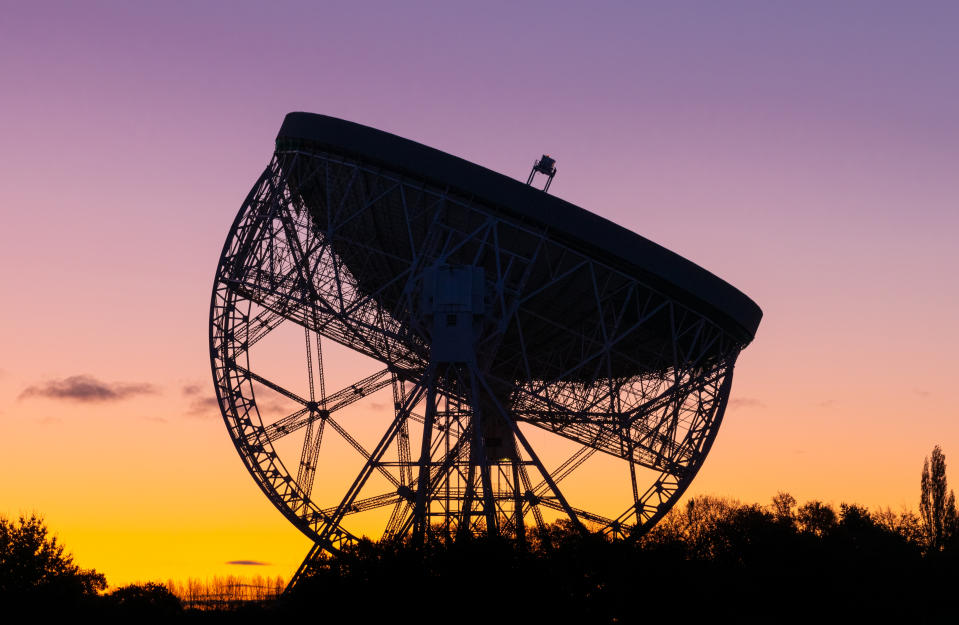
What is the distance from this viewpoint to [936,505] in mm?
95500

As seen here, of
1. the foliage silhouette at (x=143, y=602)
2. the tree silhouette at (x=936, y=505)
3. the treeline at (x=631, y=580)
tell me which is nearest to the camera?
the treeline at (x=631, y=580)

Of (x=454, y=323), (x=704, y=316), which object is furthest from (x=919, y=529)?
(x=454, y=323)

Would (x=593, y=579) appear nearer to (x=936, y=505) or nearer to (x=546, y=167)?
(x=546, y=167)

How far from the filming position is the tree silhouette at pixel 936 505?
310ft

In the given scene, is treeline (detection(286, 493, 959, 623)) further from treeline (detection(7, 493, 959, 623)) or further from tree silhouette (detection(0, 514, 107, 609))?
tree silhouette (detection(0, 514, 107, 609))

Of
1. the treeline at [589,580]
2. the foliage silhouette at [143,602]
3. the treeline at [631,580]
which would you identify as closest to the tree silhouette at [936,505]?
the treeline at [589,580]

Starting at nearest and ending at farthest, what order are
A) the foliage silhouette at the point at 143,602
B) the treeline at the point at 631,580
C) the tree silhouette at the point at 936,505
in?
the treeline at the point at 631,580, the foliage silhouette at the point at 143,602, the tree silhouette at the point at 936,505

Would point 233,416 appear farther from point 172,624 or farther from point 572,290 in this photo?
point 172,624

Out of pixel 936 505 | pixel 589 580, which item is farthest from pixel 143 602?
pixel 936 505

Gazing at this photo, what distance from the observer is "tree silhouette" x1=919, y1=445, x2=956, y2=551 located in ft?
310

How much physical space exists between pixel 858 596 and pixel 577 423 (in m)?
20.8

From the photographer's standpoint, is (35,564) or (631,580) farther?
(35,564)

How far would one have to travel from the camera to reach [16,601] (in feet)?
183

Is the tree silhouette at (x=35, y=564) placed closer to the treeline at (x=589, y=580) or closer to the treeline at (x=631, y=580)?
the treeline at (x=589, y=580)
